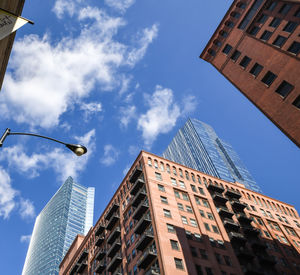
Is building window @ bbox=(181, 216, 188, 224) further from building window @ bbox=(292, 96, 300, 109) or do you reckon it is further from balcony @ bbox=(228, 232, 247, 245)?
building window @ bbox=(292, 96, 300, 109)

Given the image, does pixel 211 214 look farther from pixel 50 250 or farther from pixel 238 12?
pixel 50 250

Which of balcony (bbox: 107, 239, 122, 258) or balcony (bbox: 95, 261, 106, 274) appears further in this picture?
balcony (bbox: 95, 261, 106, 274)

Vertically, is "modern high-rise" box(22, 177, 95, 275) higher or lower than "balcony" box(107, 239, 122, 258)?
higher

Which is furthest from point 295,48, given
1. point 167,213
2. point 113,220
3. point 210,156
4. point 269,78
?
point 210,156

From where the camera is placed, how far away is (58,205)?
193 metres

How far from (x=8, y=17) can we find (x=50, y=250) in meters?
180

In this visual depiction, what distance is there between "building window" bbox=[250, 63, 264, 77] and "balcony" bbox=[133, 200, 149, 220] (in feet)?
93.0

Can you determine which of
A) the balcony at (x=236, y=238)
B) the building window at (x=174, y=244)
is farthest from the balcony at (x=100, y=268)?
the balcony at (x=236, y=238)

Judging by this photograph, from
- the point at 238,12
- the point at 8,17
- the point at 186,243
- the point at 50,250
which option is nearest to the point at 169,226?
the point at 186,243

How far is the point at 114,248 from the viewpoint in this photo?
52.1 meters

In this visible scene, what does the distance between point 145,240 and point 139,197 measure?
33.1 feet

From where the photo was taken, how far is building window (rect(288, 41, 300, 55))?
98.2ft

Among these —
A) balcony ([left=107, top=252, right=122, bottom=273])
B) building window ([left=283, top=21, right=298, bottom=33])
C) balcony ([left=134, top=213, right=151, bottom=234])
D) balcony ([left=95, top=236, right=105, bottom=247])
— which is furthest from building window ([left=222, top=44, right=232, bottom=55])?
balcony ([left=95, top=236, right=105, bottom=247])

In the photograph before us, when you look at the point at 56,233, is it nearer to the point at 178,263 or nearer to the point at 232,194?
the point at 232,194
